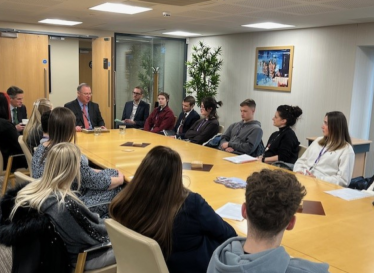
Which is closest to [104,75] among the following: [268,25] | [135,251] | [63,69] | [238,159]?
[63,69]

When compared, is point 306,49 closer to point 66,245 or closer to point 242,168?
point 242,168

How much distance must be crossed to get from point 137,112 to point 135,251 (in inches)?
223

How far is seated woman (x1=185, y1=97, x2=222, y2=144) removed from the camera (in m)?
5.68

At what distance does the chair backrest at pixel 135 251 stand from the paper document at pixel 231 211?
77cm

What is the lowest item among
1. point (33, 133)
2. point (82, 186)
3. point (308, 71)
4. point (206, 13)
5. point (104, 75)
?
point (82, 186)

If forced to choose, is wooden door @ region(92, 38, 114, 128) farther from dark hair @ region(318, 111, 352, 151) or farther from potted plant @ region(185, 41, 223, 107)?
dark hair @ region(318, 111, 352, 151)

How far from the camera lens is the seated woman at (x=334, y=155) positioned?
3654 millimetres

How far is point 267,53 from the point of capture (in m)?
7.83

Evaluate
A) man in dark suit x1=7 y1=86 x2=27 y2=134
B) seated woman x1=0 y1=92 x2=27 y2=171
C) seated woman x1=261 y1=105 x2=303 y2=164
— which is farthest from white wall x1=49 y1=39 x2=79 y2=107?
seated woman x1=261 y1=105 x2=303 y2=164

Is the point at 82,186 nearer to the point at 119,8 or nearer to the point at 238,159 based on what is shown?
the point at 238,159

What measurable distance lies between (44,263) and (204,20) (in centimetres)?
531

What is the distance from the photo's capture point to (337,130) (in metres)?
3.78

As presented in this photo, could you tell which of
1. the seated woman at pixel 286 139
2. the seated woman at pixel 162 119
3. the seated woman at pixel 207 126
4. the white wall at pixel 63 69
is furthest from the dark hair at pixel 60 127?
the white wall at pixel 63 69

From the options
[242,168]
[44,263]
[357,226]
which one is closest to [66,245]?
[44,263]
